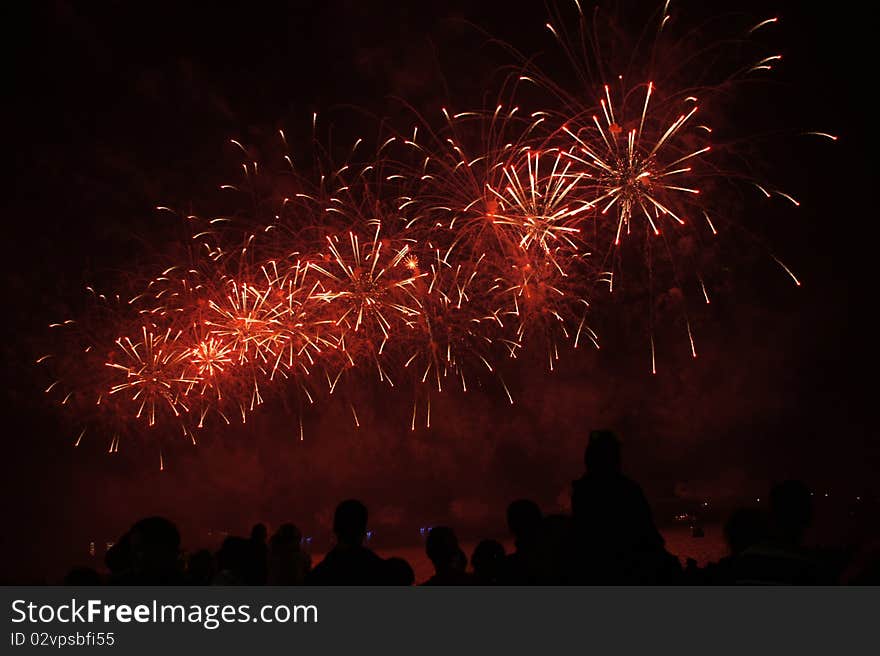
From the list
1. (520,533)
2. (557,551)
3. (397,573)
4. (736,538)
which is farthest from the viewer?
(520,533)

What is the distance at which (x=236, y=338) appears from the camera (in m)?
18.1

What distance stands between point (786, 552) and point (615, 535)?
0.97 m

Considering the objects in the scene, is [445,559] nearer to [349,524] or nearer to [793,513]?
[349,524]

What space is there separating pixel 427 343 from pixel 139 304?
302 inches

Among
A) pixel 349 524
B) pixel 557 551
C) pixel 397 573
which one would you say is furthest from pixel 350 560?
pixel 557 551

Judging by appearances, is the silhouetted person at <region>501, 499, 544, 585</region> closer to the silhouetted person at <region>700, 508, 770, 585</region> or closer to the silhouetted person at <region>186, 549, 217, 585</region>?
the silhouetted person at <region>700, 508, 770, 585</region>

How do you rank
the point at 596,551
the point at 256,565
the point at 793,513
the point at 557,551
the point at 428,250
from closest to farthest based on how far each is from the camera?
the point at 793,513, the point at 596,551, the point at 557,551, the point at 256,565, the point at 428,250

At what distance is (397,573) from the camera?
5527 mm

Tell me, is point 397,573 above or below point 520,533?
below

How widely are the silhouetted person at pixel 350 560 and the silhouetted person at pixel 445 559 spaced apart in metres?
0.65

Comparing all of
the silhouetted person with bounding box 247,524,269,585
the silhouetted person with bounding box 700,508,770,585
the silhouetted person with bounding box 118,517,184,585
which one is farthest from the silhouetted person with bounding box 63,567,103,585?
the silhouetted person with bounding box 700,508,770,585

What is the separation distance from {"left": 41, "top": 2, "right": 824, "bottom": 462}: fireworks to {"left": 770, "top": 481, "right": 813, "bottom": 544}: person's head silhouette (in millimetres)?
9405

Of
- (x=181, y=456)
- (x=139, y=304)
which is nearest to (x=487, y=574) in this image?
(x=139, y=304)
